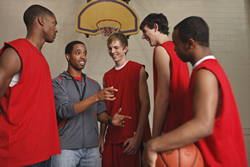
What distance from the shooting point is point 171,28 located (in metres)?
5.51

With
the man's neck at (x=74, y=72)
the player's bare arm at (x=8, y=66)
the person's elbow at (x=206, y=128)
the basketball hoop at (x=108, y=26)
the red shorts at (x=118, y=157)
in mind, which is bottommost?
the red shorts at (x=118, y=157)

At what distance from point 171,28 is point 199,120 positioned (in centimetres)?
484

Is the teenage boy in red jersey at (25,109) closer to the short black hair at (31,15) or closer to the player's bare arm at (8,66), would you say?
the player's bare arm at (8,66)

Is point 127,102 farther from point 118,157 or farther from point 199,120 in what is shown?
point 199,120

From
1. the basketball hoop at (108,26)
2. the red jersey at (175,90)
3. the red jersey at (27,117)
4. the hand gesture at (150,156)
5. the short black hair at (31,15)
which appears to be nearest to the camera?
the hand gesture at (150,156)

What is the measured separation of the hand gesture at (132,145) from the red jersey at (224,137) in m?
1.11

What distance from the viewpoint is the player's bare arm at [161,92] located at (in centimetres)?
174

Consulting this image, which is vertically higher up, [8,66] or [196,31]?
[196,31]

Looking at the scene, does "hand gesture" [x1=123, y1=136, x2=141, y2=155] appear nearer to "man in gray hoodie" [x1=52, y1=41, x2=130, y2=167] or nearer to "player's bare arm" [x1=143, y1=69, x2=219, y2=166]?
"man in gray hoodie" [x1=52, y1=41, x2=130, y2=167]

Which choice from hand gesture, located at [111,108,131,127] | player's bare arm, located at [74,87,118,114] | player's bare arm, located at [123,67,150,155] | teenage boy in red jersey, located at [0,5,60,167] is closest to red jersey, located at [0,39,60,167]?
teenage boy in red jersey, located at [0,5,60,167]

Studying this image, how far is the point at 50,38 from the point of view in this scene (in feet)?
6.31

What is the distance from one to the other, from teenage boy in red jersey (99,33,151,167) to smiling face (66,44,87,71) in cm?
38

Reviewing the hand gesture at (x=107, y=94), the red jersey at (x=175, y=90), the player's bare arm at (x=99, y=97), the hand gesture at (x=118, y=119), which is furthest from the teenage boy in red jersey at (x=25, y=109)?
the red jersey at (x=175, y=90)

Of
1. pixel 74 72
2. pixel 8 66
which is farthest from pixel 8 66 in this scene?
pixel 74 72
